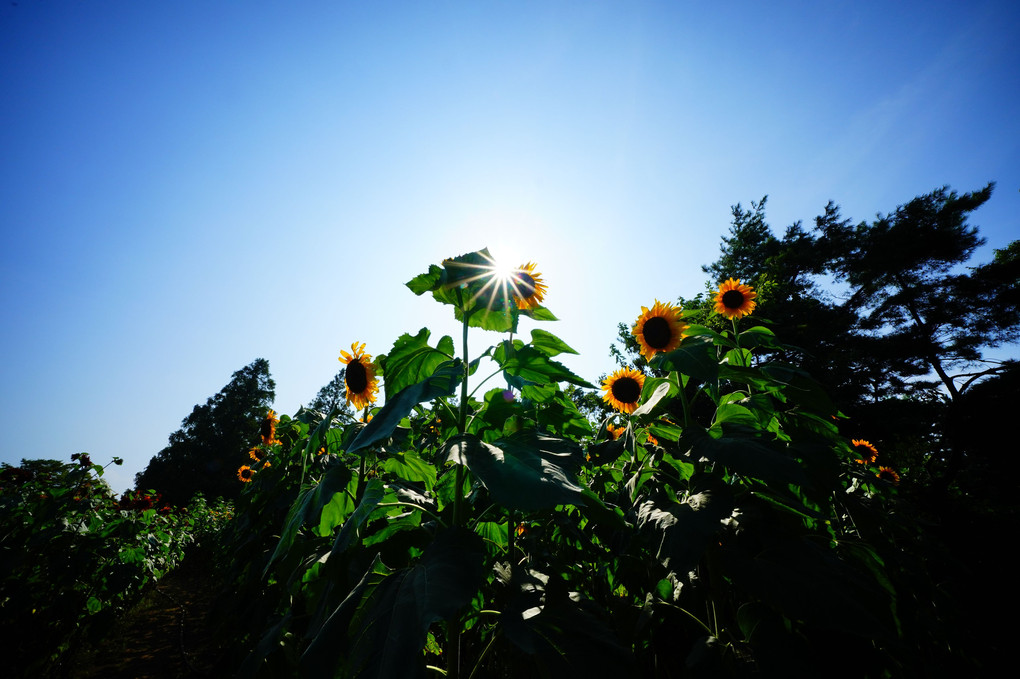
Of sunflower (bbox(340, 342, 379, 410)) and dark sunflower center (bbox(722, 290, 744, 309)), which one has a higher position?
dark sunflower center (bbox(722, 290, 744, 309))

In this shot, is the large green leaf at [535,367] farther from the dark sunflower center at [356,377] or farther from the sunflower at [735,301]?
the sunflower at [735,301]

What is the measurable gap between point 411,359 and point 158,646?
6064 mm

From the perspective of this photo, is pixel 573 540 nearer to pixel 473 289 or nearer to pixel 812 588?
pixel 812 588

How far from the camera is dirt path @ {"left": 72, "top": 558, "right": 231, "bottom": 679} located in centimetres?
369

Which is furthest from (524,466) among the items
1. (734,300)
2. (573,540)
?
(734,300)

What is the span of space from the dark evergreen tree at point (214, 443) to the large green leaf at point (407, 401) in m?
34.5

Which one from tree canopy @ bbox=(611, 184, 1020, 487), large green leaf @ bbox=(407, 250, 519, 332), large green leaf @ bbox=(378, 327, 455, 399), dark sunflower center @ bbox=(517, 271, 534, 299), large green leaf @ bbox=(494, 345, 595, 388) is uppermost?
tree canopy @ bbox=(611, 184, 1020, 487)

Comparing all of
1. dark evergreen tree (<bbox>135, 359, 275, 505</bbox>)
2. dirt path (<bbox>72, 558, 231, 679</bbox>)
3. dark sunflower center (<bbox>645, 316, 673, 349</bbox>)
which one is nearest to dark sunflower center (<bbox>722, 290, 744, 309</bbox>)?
dark sunflower center (<bbox>645, 316, 673, 349</bbox>)

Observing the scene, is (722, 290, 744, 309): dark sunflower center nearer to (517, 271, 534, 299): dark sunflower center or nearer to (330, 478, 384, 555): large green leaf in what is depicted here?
(517, 271, 534, 299): dark sunflower center

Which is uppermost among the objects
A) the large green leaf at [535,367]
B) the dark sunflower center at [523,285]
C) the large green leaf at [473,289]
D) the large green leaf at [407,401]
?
the dark sunflower center at [523,285]

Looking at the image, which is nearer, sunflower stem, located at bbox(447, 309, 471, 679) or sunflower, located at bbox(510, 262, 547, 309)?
sunflower stem, located at bbox(447, 309, 471, 679)

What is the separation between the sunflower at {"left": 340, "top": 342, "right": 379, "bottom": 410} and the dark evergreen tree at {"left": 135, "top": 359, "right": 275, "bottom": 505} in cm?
3299

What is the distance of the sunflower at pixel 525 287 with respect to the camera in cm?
147

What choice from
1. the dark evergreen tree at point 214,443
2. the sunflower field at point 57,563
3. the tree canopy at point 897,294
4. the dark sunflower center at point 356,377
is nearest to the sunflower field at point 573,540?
the dark sunflower center at point 356,377
